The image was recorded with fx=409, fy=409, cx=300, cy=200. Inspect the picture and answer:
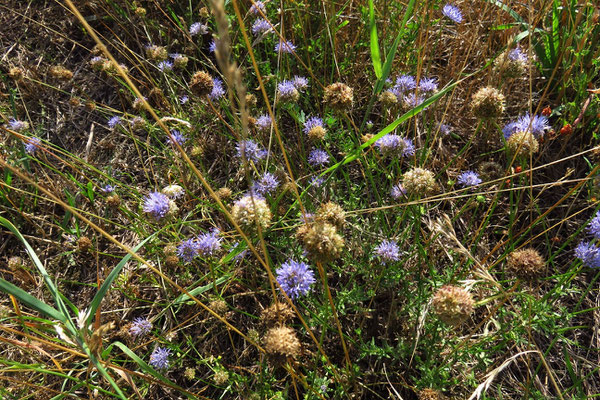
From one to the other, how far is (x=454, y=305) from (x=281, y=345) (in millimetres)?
647

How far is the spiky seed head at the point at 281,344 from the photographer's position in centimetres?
145

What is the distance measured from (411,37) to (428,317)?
69.3 inches

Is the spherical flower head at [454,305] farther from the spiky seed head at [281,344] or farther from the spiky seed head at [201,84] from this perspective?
the spiky seed head at [201,84]

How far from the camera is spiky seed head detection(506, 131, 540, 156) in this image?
1.91 m

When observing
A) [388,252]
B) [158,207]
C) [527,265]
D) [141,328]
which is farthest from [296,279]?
[141,328]

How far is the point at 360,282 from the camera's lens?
2.44 metres

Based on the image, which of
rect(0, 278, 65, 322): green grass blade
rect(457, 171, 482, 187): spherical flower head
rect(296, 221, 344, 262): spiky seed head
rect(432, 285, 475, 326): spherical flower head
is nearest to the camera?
rect(0, 278, 65, 322): green grass blade

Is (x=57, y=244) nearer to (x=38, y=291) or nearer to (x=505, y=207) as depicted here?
(x=38, y=291)

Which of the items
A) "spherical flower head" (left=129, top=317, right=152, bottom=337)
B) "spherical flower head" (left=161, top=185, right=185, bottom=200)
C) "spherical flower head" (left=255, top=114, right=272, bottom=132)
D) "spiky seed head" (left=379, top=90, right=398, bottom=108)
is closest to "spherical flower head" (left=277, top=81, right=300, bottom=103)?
"spherical flower head" (left=255, top=114, right=272, bottom=132)

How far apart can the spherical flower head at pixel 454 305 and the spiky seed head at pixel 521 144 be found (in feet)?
2.63

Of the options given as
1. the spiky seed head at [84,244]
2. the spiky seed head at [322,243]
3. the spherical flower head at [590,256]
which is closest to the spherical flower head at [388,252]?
the spiky seed head at [322,243]

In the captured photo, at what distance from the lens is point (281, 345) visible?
1.45 meters

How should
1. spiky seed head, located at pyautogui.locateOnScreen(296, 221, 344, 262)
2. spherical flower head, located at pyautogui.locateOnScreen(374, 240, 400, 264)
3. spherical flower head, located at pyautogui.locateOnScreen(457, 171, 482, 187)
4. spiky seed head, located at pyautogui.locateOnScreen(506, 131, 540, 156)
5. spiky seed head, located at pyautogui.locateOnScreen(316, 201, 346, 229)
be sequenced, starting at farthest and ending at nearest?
spherical flower head, located at pyautogui.locateOnScreen(457, 171, 482, 187), spherical flower head, located at pyautogui.locateOnScreen(374, 240, 400, 264), spiky seed head, located at pyautogui.locateOnScreen(506, 131, 540, 156), spiky seed head, located at pyautogui.locateOnScreen(316, 201, 346, 229), spiky seed head, located at pyautogui.locateOnScreen(296, 221, 344, 262)

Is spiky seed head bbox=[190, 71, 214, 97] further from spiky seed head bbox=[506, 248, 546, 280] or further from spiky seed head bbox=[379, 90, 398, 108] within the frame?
spiky seed head bbox=[506, 248, 546, 280]
